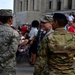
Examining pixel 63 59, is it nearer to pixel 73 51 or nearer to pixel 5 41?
pixel 73 51

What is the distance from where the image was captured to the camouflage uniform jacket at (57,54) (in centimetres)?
506

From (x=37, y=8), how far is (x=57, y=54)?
65.6 meters

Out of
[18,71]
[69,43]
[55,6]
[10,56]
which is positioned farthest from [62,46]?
[55,6]

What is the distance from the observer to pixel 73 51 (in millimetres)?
5250

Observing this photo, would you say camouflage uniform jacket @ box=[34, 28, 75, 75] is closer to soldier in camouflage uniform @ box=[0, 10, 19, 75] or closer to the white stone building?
soldier in camouflage uniform @ box=[0, 10, 19, 75]

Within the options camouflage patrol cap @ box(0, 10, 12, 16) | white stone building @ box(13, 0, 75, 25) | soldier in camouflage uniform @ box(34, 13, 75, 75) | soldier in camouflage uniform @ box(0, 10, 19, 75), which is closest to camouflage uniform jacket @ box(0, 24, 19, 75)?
soldier in camouflage uniform @ box(0, 10, 19, 75)

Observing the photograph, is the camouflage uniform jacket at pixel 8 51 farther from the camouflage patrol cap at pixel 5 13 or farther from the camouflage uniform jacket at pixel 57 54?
the camouflage uniform jacket at pixel 57 54

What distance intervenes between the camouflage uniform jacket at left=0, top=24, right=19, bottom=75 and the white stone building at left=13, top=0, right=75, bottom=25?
157 feet

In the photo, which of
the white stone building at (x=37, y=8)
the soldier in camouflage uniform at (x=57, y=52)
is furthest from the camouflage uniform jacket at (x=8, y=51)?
the white stone building at (x=37, y=8)

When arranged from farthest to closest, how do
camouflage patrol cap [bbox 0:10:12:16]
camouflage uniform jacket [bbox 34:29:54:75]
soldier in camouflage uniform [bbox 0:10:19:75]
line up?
1. camouflage patrol cap [bbox 0:10:12:16]
2. soldier in camouflage uniform [bbox 0:10:19:75]
3. camouflage uniform jacket [bbox 34:29:54:75]

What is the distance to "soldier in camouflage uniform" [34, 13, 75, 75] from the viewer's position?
5.06m

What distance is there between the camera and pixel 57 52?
511cm

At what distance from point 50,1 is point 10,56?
6268 centimetres

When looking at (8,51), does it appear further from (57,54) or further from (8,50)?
(57,54)
